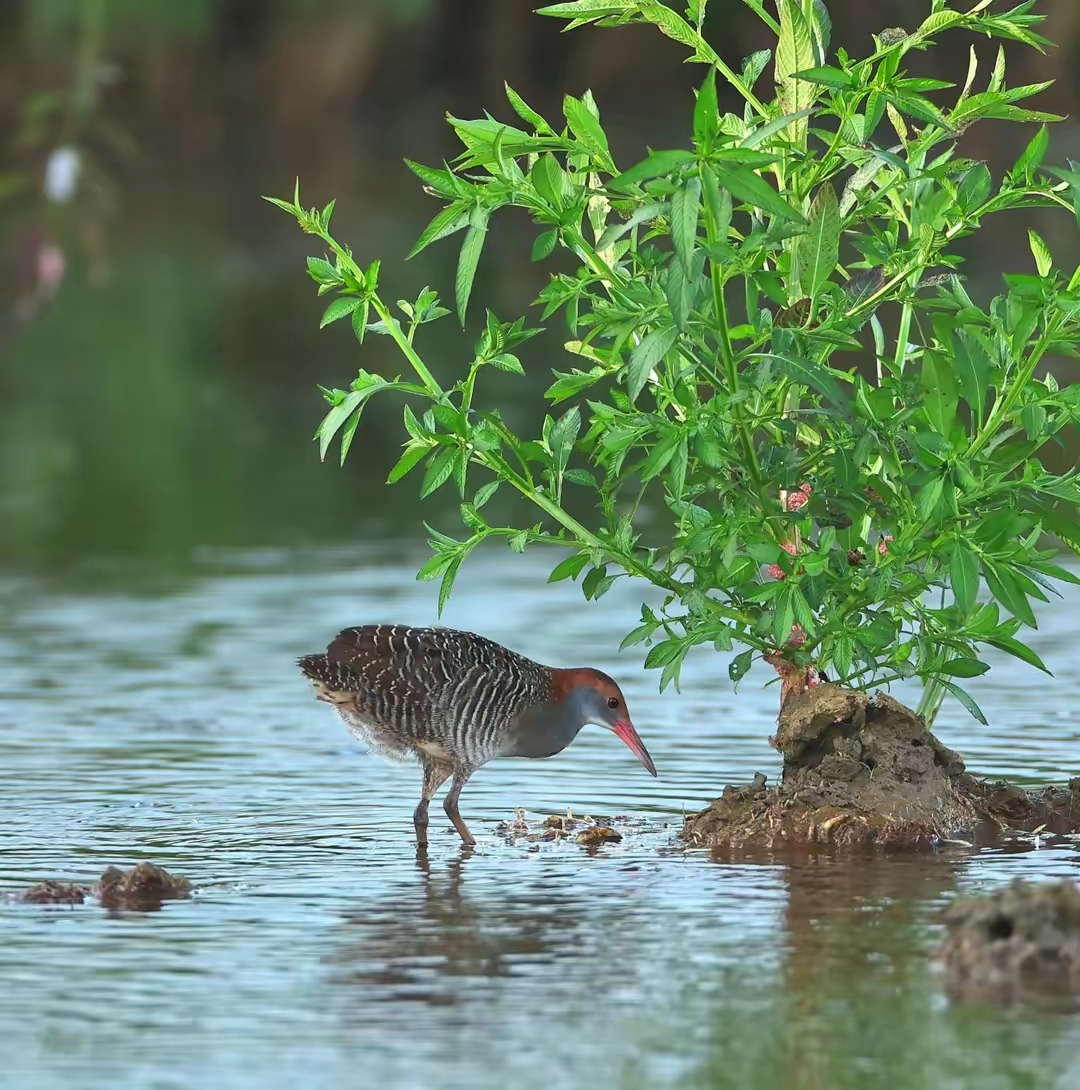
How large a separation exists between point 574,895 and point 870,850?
4.18ft

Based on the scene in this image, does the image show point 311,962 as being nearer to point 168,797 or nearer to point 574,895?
point 574,895

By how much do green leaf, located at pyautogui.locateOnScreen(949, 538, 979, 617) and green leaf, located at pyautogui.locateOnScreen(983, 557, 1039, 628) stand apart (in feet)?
0.20

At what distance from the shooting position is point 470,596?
16.9 metres

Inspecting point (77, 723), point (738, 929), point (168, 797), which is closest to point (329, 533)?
point (77, 723)

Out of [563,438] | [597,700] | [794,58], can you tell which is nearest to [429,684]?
[597,700]

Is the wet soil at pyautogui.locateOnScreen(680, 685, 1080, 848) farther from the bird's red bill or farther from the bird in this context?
the bird

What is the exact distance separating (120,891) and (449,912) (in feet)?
3.77

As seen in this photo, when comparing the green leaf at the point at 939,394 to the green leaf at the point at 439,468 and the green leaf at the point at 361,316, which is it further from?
the green leaf at the point at 361,316

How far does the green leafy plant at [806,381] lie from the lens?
9.63 m

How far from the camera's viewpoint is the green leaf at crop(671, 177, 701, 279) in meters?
8.70

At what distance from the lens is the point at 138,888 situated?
30.7ft

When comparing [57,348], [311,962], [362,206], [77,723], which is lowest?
[311,962]

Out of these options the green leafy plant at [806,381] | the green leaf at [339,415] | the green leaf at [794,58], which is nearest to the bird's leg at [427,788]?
the green leafy plant at [806,381]

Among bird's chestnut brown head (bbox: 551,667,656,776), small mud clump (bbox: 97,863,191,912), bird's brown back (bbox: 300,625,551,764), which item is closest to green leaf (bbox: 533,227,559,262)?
bird's brown back (bbox: 300,625,551,764)
